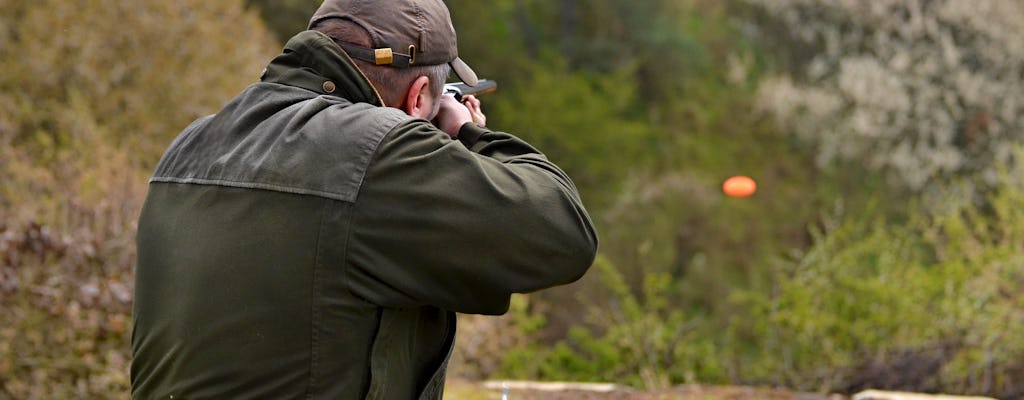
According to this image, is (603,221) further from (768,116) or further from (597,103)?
(597,103)

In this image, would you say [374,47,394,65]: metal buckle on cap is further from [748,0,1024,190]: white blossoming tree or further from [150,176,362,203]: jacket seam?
[748,0,1024,190]: white blossoming tree

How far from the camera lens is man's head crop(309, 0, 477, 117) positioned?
7.36 ft

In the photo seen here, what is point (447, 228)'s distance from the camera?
6.73ft

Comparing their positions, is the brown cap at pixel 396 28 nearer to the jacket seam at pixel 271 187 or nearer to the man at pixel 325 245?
the man at pixel 325 245

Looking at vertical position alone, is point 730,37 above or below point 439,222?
below

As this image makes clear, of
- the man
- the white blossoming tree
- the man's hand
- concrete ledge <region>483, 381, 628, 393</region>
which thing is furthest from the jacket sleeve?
the white blossoming tree

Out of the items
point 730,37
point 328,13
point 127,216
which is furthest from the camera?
point 730,37

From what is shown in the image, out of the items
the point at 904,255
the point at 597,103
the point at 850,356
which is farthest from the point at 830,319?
the point at 597,103

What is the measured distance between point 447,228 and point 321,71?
415 mm

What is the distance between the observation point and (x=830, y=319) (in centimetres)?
720

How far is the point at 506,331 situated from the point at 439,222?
21.2ft

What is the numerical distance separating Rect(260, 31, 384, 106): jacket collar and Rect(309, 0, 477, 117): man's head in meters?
0.03

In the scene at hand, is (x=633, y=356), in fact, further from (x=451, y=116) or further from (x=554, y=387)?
(x=451, y=116)

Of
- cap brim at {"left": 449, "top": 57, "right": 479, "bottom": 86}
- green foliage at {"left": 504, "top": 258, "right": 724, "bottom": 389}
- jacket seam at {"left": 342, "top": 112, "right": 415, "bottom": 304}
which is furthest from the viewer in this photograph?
green foliage at {"left": 504, "top": 258, "right": 724, "bottom": 389}
